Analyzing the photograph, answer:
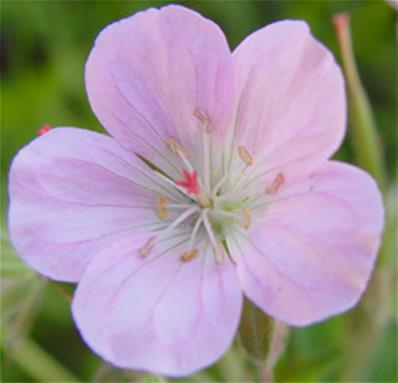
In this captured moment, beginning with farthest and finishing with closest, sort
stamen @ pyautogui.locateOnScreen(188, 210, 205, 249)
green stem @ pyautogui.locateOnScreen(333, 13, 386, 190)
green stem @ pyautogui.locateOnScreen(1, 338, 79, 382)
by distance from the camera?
green stem @ pyautogui.locateOnScreen(1, 338, 79, 382) → green stem @ pyautogui.locateOnScreen(333, 13, 386, 190) → stamen @ pyautogui.locateOnScreen(188, 210, 205, 249)

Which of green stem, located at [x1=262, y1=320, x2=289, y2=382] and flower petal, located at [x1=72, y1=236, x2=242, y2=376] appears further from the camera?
green stem, located at [x1=262, y1=320, x2=289, y2=382]

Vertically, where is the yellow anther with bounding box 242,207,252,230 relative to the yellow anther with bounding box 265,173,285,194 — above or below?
below

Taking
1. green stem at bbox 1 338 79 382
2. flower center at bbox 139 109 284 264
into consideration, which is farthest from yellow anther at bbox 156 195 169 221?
green stem at bbox 1 338 79 382

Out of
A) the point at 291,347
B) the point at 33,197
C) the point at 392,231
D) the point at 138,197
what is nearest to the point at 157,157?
the point at 138,197

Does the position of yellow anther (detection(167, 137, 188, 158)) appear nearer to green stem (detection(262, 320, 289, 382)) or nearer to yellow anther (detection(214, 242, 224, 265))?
yellow anther (detection(214, 242, 224, 265))

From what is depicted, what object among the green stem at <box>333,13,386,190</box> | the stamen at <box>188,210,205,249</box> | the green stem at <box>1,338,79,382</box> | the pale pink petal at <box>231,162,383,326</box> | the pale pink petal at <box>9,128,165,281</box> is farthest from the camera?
the green stem at <box>1,338,79,382</box>

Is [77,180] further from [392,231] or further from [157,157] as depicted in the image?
[392,231]
